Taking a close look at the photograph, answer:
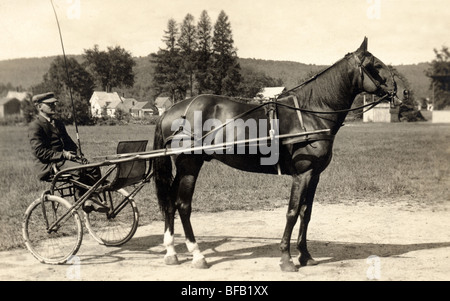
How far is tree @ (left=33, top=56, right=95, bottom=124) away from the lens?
48.5ft

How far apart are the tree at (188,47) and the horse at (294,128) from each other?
25.4ft

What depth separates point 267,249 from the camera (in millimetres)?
6797

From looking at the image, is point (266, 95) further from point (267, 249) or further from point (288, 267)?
point (288, 267)

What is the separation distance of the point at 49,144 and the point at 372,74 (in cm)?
474

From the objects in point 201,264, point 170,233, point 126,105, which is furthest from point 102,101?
point 201,264

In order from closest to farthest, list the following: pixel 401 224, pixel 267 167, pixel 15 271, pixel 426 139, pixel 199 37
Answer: pixel 15 271, pixel 267 167, pixel 401 224, pixel 199 37, pixel 426 139

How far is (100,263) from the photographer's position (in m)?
6.05

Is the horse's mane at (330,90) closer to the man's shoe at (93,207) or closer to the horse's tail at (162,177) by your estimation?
the horse's tail at (162,177)

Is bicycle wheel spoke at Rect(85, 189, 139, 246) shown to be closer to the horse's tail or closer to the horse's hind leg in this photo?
the horse's tail

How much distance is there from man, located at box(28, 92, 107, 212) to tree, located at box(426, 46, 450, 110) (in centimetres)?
871
